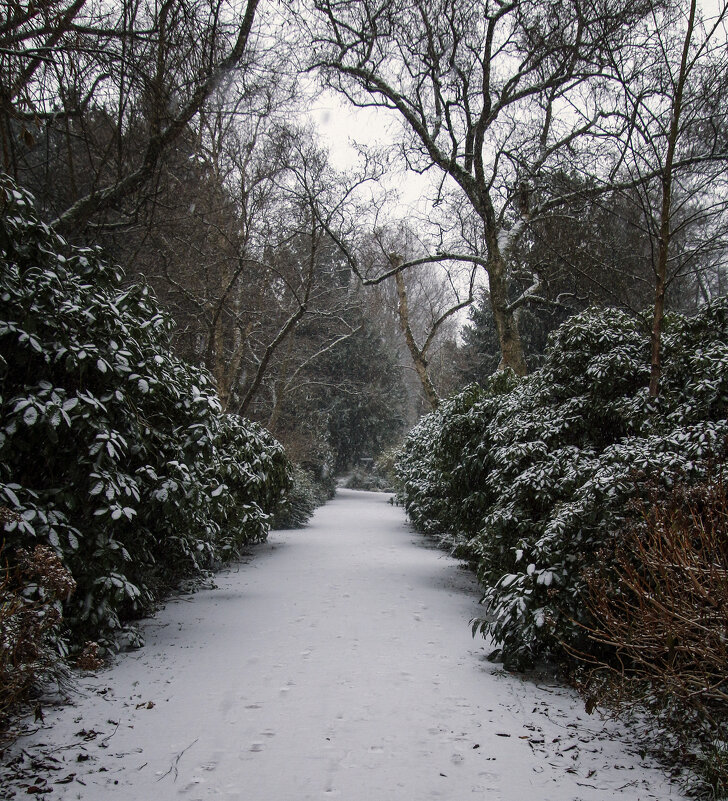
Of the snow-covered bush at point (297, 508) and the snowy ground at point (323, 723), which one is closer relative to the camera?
the snowy ground at point (323, 723)

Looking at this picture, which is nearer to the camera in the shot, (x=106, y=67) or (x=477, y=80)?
(x=106, y=67)

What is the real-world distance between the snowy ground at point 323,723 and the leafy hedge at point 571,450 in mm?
563

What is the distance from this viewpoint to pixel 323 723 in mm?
3010

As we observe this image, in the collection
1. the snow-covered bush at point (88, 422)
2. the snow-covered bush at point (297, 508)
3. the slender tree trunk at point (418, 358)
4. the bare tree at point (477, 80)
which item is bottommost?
the snow-covered bush at point (297, 508)

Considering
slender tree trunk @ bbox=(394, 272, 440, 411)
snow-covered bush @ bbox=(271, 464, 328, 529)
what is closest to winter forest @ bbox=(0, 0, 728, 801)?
snow-covered bush @ bbox=(271, 464, 328, 529)

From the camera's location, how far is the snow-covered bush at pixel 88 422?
3.44 m

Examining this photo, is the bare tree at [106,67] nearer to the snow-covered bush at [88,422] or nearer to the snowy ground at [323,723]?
the snow-covered bush at [88,422]

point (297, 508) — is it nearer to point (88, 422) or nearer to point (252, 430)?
point (252, 430)

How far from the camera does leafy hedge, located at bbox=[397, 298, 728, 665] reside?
3.49 meters

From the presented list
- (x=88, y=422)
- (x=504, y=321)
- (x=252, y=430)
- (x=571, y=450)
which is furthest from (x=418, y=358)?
(x=88, y=422)

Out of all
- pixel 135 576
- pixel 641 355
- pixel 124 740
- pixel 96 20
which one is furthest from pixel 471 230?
pixel 124 740

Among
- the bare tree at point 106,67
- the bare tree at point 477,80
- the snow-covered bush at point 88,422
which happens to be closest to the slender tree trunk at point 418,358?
the bare tree at point 477,80

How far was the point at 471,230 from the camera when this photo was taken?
14.3m

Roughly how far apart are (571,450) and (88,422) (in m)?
3.50
